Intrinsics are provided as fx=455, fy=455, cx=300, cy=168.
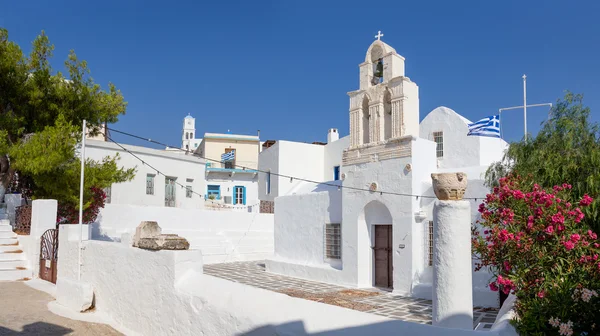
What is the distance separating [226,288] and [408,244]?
7.50 metres

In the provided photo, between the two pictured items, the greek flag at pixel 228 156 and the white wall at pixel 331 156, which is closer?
the white wall at pixel 331 156

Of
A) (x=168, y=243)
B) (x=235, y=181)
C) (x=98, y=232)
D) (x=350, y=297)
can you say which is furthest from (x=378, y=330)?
(x=235, y=181)

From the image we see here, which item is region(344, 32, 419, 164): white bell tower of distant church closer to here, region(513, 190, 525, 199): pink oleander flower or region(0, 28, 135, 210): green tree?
region(513, 190, 525, 199): pink oleander flower

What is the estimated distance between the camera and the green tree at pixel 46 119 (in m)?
11.9

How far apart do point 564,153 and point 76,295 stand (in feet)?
30.6

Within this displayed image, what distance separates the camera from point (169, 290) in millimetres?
6223

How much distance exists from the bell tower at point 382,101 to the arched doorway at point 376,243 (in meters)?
2.01

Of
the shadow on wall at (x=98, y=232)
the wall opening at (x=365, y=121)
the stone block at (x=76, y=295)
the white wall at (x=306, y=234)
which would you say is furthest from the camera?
the shadow on wall at (x=98, y=232)

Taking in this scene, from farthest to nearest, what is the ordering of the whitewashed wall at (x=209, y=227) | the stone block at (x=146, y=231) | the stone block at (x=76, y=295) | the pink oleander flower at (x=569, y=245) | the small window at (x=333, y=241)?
the whitewashed wall at (x=209, y=227), the small window at (x=333, y=241), the stone block at (x=76, y=295), the stone block at (x=146, y=231), the pink oleander flower at (x=569, y=245)

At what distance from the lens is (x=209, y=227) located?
67.8ft

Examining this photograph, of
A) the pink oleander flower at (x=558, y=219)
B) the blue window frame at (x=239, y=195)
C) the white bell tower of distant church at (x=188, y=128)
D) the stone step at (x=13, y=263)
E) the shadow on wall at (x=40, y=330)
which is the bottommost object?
the shadow on wall at (x=40, y=330)

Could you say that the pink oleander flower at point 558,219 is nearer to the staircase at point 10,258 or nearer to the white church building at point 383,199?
the white church building at point 383,199

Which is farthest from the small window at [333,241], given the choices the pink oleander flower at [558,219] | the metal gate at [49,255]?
the pink oleander flower at [558,219]

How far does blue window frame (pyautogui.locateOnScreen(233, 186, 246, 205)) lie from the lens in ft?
105
